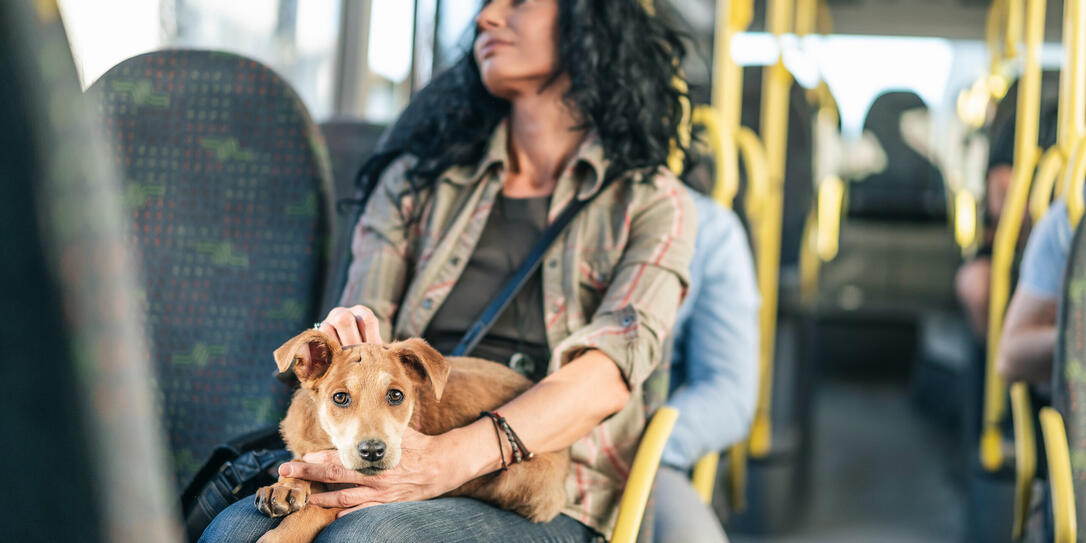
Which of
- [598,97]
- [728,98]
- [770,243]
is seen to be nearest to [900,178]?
[770,243]

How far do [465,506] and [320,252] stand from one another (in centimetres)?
48

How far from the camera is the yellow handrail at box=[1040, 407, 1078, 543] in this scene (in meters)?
1.03

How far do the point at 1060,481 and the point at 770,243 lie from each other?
1.65 m

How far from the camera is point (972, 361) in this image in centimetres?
205

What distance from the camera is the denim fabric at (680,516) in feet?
3.88

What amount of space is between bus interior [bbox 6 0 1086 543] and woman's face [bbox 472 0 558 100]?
0.12 m

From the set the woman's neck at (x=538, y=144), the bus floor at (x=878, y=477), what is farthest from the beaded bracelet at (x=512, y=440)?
the bus floor at (x=878, y=477)

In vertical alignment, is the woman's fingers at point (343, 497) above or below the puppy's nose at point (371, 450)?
below

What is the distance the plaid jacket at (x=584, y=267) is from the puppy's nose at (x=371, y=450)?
10.1 inches

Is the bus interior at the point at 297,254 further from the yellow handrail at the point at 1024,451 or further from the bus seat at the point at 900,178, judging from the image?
the bus seat at the point at 900,178

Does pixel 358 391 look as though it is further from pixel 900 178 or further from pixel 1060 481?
pixel 900 178

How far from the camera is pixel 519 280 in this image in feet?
2.80

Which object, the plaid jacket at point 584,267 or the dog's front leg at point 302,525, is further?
the plaid jacket at point 584,267

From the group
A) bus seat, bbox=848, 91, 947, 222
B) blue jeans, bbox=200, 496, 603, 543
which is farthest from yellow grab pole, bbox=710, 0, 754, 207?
bus seat, bbox=848, 91, 947, 222
